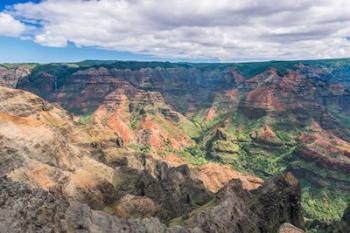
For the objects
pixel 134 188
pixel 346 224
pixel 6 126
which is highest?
pixel 6 126

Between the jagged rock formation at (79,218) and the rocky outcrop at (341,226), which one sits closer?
the jagged rock formation at (79,218)

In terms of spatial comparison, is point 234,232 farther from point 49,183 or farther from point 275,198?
point 49,183

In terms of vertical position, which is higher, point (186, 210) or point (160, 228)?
point (160, 228)

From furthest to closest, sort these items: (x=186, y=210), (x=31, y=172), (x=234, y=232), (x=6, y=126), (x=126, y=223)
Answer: (x=186, y=210)
(x=6, y=126)
(x=31, y=172)
(x=234, y=232)
(x=126, y=223)

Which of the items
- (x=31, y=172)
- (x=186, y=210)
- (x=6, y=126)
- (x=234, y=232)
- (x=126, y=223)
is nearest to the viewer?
(x=126, y=223)

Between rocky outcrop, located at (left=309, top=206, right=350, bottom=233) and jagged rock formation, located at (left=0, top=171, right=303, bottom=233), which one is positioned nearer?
jagged rock formation, located at (left=0, top=171, right=303, bottom=233)

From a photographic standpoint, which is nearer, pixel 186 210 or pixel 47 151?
pixel 47 151

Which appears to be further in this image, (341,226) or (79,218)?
(341,226)

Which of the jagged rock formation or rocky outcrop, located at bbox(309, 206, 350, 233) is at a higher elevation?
the jagged rock formation

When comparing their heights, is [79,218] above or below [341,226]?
above

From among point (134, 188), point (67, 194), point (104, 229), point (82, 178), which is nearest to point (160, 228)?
point (104, 229)

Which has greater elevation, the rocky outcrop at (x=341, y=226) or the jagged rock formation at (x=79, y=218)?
the jagged rock formation at (x=79, y=218)
